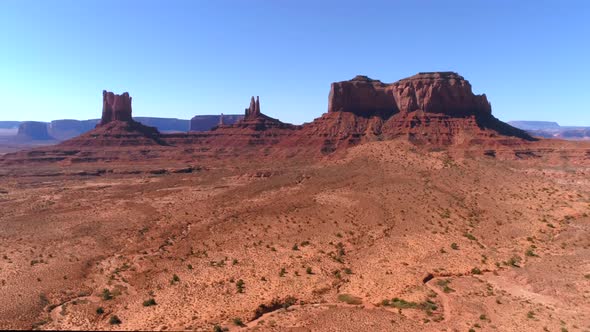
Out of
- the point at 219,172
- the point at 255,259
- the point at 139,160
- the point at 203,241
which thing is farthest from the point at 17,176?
the point at 255,259

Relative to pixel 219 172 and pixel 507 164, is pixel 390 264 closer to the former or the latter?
pixel 507 164

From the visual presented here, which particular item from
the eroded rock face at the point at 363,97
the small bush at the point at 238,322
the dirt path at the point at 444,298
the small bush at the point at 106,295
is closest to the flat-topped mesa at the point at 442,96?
the eroded rock face at the point at 363,97

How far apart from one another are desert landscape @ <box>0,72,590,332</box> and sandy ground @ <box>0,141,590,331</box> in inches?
6.1

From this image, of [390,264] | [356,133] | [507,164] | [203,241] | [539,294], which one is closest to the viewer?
[539,294]

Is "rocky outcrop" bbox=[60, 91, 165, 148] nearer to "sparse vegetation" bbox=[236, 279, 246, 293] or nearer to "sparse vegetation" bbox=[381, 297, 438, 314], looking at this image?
"sparse vegetation" bbox=[236, 279, 246, 293]

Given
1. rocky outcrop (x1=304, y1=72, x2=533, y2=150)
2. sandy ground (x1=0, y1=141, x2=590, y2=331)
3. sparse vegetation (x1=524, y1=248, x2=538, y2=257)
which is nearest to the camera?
sandy ground (x1=0, y1=141, x2=590, y2=331)

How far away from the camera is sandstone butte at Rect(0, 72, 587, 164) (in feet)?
273

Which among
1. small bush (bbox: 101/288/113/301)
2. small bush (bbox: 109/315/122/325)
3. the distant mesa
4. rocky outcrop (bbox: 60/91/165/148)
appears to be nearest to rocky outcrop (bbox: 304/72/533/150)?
the distant mesa

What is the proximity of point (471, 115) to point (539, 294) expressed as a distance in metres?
70.8

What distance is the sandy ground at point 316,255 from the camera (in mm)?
22016

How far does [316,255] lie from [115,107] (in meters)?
116

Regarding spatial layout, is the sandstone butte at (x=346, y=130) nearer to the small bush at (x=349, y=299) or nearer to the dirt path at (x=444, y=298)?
the dirt path at (x=444, y=298)

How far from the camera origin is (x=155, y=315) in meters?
21.8

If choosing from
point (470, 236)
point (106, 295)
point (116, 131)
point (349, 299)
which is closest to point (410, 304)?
point (349, 299)
